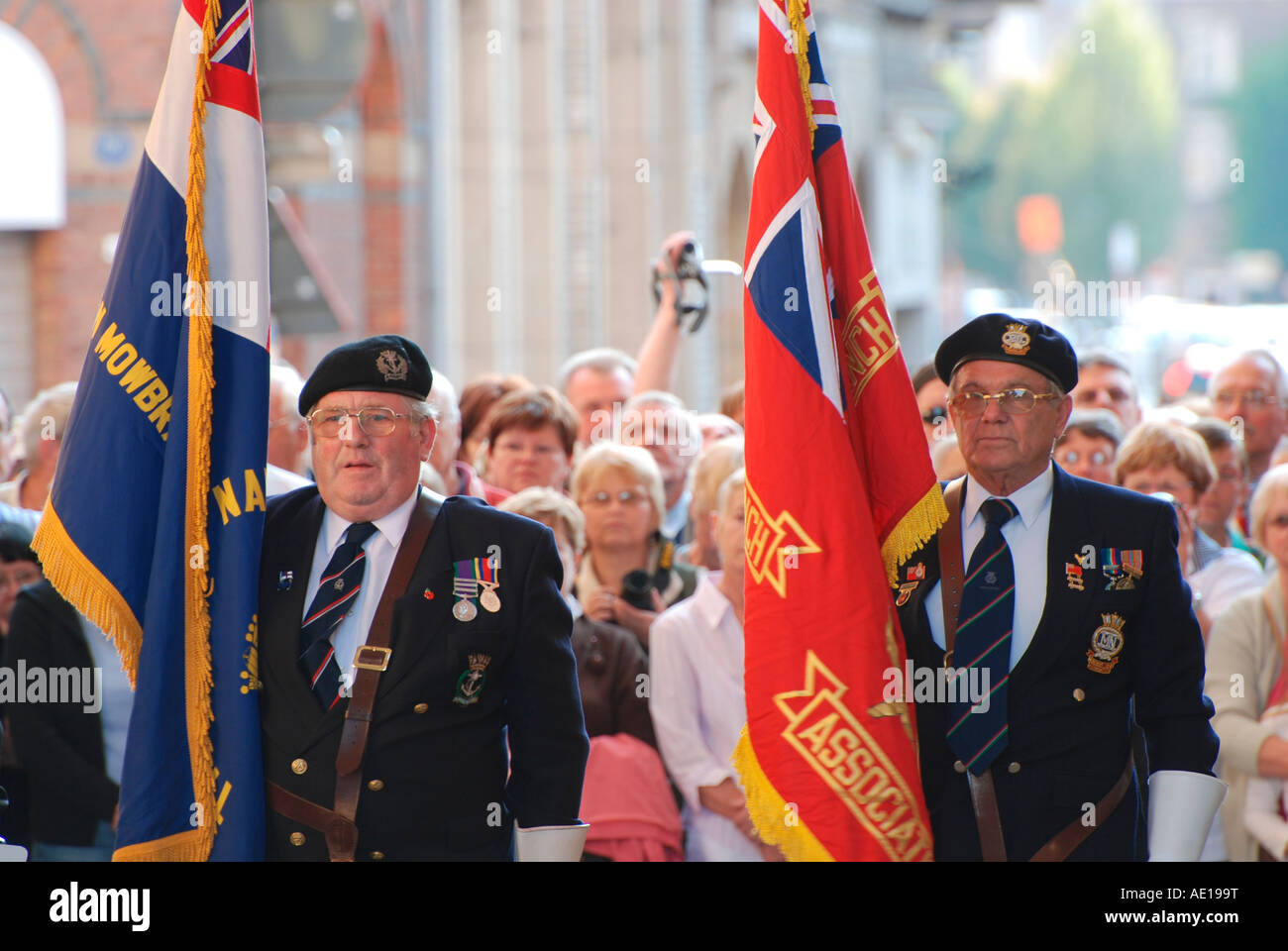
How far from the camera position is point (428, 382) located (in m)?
4.03

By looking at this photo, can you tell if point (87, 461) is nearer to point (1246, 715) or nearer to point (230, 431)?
point (230, 431)

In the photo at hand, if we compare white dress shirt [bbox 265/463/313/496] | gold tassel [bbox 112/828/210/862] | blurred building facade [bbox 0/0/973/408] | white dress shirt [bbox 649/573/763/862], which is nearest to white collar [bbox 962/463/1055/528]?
white dress shirt [bbox 649/573/763/862]

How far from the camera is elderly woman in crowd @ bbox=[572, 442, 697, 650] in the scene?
6.19m

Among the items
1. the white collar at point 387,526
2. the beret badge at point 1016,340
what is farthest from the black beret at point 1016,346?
the white collar at point 387,526

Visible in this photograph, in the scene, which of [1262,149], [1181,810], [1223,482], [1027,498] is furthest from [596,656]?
[1262,149]

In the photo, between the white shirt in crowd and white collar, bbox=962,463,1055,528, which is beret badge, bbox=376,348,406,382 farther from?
the white shirt in crowd

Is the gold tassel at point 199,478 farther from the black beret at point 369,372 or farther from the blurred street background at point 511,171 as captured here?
the blurred street background at point 511,171

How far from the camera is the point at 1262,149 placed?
282 ft

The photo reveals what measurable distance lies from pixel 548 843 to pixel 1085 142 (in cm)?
8034

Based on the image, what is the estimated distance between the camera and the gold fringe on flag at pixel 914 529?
412 cm

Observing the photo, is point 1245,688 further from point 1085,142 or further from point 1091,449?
point 1085,142

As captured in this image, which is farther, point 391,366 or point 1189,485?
point 1189,485
